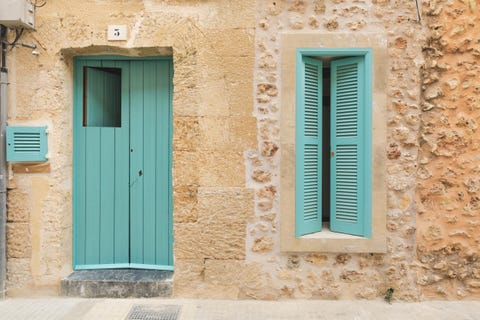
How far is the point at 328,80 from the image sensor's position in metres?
4.12

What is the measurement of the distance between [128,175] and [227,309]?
1731mm

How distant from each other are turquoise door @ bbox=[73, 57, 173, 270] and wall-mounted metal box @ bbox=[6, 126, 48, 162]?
0.34 metres

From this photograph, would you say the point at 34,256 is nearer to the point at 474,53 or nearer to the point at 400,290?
the point at 400,290

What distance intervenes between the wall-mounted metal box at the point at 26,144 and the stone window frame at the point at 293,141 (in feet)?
7.94

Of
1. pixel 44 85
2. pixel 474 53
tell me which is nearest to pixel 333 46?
pixel 474 53

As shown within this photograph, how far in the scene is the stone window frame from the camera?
358 cm

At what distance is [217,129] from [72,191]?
5.63ft

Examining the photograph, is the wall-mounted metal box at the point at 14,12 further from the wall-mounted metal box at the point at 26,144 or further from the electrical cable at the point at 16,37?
the wall-mounted metal box at the point at 26,144

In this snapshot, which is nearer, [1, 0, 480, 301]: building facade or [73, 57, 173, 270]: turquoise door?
[1, 0, 480, 301]: building facade

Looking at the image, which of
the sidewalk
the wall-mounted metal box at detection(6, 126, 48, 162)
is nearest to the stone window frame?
the sidewalk

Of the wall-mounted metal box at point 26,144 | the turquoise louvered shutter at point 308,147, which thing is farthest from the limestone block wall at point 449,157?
the wall-mounted metal box at point 26,144

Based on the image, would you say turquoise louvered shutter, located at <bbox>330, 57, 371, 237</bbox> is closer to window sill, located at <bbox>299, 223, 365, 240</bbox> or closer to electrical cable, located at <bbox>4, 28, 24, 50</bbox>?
window sill, located at <bbox>299, 223, 365, 240</bbox>

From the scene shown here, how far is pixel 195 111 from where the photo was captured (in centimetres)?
364

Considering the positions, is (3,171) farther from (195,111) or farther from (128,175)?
(195,111)
